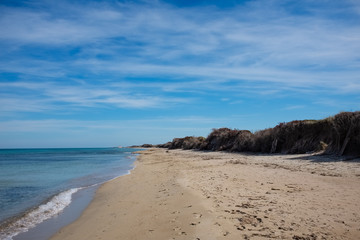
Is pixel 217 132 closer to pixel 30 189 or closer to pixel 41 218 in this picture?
pixel 30 189

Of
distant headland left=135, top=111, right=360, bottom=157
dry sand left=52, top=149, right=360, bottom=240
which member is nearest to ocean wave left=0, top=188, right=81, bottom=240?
dry sand left=52, top=149, right=360, bottom=240

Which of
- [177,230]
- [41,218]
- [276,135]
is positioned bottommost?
[41,218]

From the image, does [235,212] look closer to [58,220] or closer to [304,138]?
[58,220]

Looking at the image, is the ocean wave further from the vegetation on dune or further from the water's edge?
the vegetation on dune

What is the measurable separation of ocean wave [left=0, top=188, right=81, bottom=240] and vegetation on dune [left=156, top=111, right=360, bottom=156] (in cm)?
1255

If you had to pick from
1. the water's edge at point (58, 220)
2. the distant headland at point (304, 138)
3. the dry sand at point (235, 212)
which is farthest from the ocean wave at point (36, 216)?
the distant headland at point (304, 138)

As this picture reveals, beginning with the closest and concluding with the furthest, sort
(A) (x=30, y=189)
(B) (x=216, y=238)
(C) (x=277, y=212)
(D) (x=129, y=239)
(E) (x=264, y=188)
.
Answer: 1. (B) (x=216, y=238)
2. (D) (x=129, y=239)
3. (C) (x=277, y=212)
4. (E) (x=264, y=188)
5. (A) (x=30, y=189)

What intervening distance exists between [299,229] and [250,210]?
44.8 inches

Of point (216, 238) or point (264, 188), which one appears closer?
point (216, 238)

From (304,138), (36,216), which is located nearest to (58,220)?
(36,216)

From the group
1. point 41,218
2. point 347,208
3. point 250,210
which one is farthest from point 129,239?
point 347,208

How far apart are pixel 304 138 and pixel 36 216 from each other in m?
16.7

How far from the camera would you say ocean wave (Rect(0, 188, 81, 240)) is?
5285 mm

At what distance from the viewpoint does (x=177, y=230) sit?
13.6ft
